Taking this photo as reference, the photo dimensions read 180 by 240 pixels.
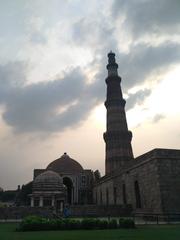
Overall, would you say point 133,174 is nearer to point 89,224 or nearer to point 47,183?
point 47,183

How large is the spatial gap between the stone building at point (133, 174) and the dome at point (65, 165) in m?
4.82

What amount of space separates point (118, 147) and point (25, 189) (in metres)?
17.1

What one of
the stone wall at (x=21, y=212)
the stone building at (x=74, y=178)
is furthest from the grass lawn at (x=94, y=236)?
the stone building at (x=74, y=178)

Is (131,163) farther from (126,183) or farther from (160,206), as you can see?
(160,206)

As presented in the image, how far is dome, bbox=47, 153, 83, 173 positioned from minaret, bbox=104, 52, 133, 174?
650 cm

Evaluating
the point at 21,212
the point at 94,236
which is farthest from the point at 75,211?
the point at 94,236

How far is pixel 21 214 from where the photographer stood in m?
19.4

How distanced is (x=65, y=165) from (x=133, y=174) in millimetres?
20279

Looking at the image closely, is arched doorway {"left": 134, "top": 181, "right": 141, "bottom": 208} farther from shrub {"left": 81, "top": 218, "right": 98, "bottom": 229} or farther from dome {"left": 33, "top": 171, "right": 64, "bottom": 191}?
shrub {"left": 81, "top": 218, "right": 98, "bottom": 229}

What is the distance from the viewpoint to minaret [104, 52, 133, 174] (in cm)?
3538

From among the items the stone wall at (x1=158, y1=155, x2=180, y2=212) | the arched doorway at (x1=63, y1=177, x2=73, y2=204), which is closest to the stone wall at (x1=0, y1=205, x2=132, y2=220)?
the stone wall at (x1=158, y1=155, x2=180, y2=212)

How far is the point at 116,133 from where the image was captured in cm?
3591

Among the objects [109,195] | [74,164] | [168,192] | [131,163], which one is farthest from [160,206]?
[74,164]

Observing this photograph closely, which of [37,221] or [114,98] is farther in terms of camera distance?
[114,98]
